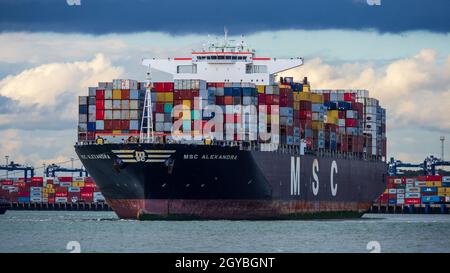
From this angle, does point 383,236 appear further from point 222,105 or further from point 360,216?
point 360,216

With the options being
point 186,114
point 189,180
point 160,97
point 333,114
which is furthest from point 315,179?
point 189,180

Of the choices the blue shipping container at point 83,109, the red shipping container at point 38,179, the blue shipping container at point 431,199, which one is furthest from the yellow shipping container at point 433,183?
the blue shipping container at point 83,109

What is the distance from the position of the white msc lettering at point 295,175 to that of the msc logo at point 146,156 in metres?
15.4

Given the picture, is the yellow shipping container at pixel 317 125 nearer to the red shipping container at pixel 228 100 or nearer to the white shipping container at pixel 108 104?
the red shipping container at pixel 228 100

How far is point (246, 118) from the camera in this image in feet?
274

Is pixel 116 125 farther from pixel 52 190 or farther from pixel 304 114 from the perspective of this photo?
pixel 52 190

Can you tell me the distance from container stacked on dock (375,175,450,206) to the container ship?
6109 centimetres

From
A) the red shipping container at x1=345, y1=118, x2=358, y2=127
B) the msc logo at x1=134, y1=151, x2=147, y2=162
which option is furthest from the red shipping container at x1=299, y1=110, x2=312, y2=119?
the msc logo at x1=134, y1=151, x2=147, y2=162

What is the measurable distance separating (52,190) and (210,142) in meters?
95.5

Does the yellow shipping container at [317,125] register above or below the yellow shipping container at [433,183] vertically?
above

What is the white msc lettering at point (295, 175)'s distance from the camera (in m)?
90.8

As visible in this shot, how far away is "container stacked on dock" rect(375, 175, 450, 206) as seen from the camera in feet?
516
